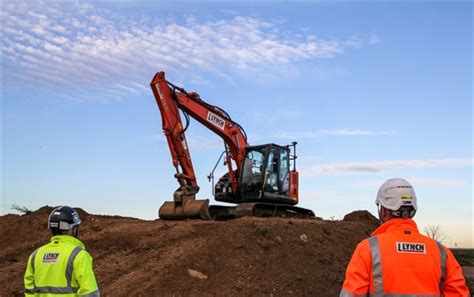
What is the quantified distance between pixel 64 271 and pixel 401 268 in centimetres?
329

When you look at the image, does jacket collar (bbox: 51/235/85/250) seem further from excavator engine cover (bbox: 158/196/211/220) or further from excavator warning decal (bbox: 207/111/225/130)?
excavator warning decal (bbox: 207/111/225/130)

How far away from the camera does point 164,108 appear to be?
20156 mm

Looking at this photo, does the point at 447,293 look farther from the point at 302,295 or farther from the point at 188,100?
the point at 188,100

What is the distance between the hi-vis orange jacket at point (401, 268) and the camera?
4.29m

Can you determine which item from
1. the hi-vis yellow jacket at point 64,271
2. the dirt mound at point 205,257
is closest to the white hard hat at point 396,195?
the hi-vis yellow jacket at point 64,271

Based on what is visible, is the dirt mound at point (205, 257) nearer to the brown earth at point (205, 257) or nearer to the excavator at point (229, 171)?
the brown earth at point (205, 257)

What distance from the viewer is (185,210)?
1977cm

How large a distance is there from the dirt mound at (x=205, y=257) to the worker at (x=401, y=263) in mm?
8665

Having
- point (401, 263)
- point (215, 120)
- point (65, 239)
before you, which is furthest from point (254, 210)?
point (401, 263)

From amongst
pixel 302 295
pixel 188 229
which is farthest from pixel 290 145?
pixel 302 295

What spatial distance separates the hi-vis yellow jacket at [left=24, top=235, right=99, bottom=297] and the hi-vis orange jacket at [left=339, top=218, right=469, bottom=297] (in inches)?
106

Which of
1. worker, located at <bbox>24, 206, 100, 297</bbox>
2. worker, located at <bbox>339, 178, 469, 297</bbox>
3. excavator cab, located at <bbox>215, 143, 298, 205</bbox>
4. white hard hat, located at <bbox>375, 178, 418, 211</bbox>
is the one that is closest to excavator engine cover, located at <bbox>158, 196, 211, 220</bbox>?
excavator cab, located at <bbox>215, 143, 298, 205</bbox>

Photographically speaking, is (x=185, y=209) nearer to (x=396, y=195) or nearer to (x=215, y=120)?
(x=215, y=120)

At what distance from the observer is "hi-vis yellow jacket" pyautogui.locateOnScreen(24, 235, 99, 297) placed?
5.88m
